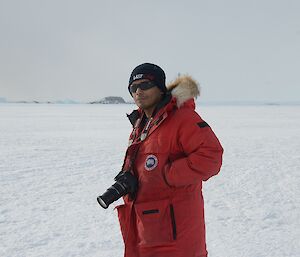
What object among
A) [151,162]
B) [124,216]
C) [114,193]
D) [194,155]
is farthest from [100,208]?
[194,155]

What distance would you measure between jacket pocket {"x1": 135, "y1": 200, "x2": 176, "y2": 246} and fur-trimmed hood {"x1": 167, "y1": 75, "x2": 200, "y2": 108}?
0.52 metres

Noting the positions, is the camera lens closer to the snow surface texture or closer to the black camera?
the black camera

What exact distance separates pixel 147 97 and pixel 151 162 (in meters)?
0.35

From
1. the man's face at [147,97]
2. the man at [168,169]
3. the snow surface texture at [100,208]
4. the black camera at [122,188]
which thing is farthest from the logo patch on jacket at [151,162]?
the snow surface texture at [100,208]

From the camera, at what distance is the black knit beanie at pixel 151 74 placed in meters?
2.08

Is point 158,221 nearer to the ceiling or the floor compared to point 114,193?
nearer to the floor

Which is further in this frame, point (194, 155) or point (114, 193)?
point (114, 193)

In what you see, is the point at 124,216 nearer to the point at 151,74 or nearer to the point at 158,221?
the point at 158,221

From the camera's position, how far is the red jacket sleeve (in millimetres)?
1890

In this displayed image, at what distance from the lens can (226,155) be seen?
365 inches

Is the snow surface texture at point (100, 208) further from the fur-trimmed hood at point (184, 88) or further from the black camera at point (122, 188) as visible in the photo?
the fur-trimmed hood at point (184, 88)

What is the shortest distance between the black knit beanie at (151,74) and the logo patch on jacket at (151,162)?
38 centimetres

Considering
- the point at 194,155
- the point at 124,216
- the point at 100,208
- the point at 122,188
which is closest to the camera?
the point at 194,155

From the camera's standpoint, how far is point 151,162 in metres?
1.99
